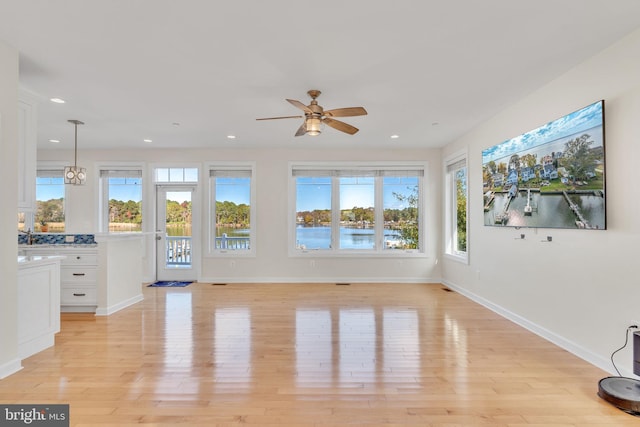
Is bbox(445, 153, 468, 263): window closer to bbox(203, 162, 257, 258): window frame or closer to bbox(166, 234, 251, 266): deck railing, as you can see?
bbox(203, 162, 257, 258): window frame

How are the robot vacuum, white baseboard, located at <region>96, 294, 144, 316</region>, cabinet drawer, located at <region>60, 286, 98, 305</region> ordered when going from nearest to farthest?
the robot vacuum → white baseboard, located at <region>96, 294, 144, 316</region> → cabinet drawer, located at <region>60, 286, 98, 305</region>

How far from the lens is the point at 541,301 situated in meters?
3.50

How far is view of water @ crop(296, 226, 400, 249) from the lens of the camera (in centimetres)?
652

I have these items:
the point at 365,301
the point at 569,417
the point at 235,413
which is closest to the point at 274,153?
the point at 365,301

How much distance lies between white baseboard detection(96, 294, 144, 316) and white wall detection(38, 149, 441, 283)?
152cm

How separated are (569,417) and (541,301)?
1.65 meters

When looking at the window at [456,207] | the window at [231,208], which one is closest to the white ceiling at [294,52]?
the window at [456,207]

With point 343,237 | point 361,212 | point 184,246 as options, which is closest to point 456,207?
point 361,212

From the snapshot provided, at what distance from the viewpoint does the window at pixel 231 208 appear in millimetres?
6461

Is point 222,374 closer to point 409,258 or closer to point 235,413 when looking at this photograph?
point 235,413

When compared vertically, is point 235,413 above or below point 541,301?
below

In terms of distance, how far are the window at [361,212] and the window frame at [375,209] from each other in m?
0.02

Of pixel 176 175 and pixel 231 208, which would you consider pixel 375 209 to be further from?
pixel 176 175

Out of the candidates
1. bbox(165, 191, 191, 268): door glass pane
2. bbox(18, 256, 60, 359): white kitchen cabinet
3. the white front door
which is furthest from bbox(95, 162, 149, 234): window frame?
bbox(18, 256, 60, 359): white kitchen cabinet
